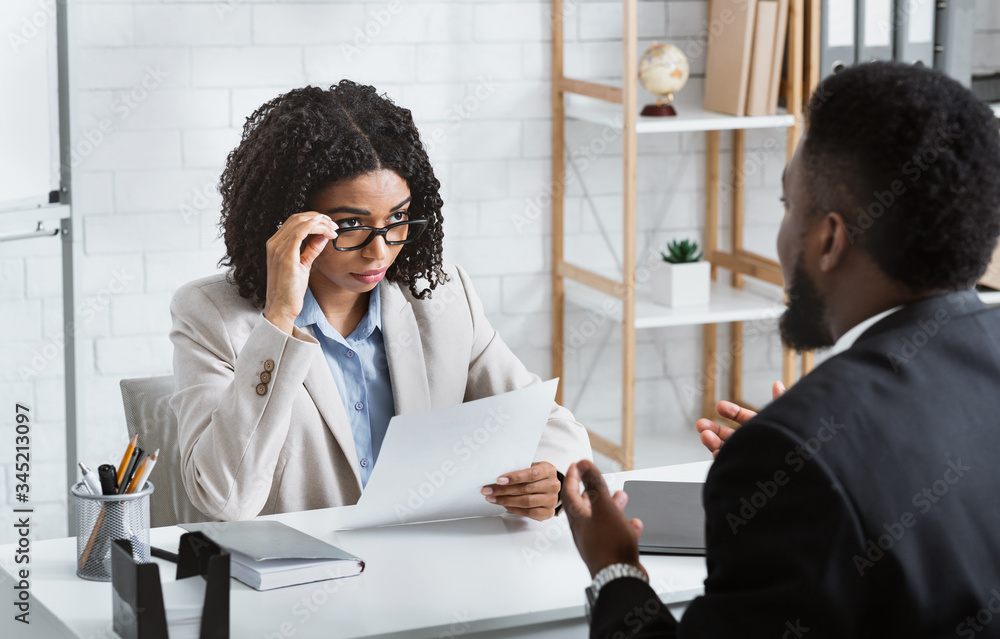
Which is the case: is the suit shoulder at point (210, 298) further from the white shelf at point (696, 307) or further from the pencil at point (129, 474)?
the white shelf at point (696, 307)

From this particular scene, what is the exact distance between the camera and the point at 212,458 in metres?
1.61

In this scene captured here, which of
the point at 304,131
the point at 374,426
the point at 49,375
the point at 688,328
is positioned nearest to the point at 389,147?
the point at 304,131

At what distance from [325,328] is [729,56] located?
1631mm

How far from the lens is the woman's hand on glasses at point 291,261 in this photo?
1658mm

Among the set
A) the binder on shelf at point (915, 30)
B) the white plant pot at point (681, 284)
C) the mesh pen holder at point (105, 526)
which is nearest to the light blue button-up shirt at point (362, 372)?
the mesh pen holder at point (105, 526)

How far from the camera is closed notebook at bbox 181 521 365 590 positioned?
4.25 ft

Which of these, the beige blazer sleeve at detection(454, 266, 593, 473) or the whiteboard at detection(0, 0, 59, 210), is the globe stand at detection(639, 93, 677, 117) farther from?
the whiteboard at detection(0, 0, 59, 210)

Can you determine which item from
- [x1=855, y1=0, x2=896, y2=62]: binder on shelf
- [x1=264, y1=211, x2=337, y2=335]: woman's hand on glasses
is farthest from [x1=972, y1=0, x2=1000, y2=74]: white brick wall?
[x1=264, y1=211, x2=337, y2=335]: woman's hand on glasses

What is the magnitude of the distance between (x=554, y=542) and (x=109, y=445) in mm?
1777

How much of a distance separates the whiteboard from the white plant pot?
4.96ft

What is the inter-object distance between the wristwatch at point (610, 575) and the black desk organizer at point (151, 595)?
0.37m

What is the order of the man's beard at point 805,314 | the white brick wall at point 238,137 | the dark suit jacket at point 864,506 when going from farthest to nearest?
the white brick wall at point 238,137 → the man's beard at point 805,314 → the dark suit jacket at point 864,506

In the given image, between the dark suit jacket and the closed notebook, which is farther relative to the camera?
the closed notebook

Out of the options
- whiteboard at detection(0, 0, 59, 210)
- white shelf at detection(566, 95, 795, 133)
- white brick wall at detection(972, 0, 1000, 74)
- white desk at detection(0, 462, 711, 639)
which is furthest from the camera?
white brick wall at detection(972, 0, 1000, 74)
